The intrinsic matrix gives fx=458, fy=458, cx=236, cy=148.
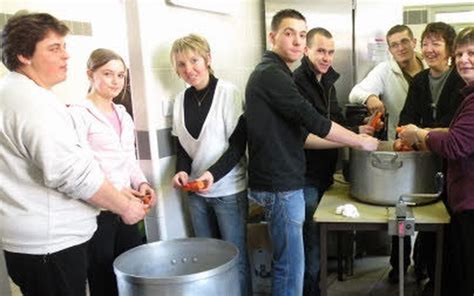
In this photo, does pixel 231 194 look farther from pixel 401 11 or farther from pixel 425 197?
pixel 401 11

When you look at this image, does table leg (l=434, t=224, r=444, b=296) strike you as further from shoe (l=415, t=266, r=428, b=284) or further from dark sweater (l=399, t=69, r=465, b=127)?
shoe (l=415, t=266, r=428, b=284)

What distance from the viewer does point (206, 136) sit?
6.39 ft

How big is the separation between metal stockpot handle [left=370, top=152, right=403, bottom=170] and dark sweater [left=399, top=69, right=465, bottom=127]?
1.29ft

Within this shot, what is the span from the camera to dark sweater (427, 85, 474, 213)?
1642mm

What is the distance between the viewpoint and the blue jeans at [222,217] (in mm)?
2004

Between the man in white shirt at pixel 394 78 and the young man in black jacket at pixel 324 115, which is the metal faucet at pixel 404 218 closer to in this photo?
the young man in black jacket at pixel 324 115

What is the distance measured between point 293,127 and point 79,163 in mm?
920

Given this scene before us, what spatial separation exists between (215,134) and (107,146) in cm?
48

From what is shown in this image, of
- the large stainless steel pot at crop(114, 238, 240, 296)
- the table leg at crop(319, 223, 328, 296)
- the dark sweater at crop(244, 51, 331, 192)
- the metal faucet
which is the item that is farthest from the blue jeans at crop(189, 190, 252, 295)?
the metal faucet

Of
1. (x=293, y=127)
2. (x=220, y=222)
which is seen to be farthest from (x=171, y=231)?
(x=293, y=127)

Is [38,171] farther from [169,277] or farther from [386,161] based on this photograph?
[386,161]

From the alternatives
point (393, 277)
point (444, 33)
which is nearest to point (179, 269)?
point (393, 277)

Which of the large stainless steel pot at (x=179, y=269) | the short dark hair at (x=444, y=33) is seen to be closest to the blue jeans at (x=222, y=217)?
the large stainless steel pot at (x=179, y=269)

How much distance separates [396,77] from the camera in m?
2.73
